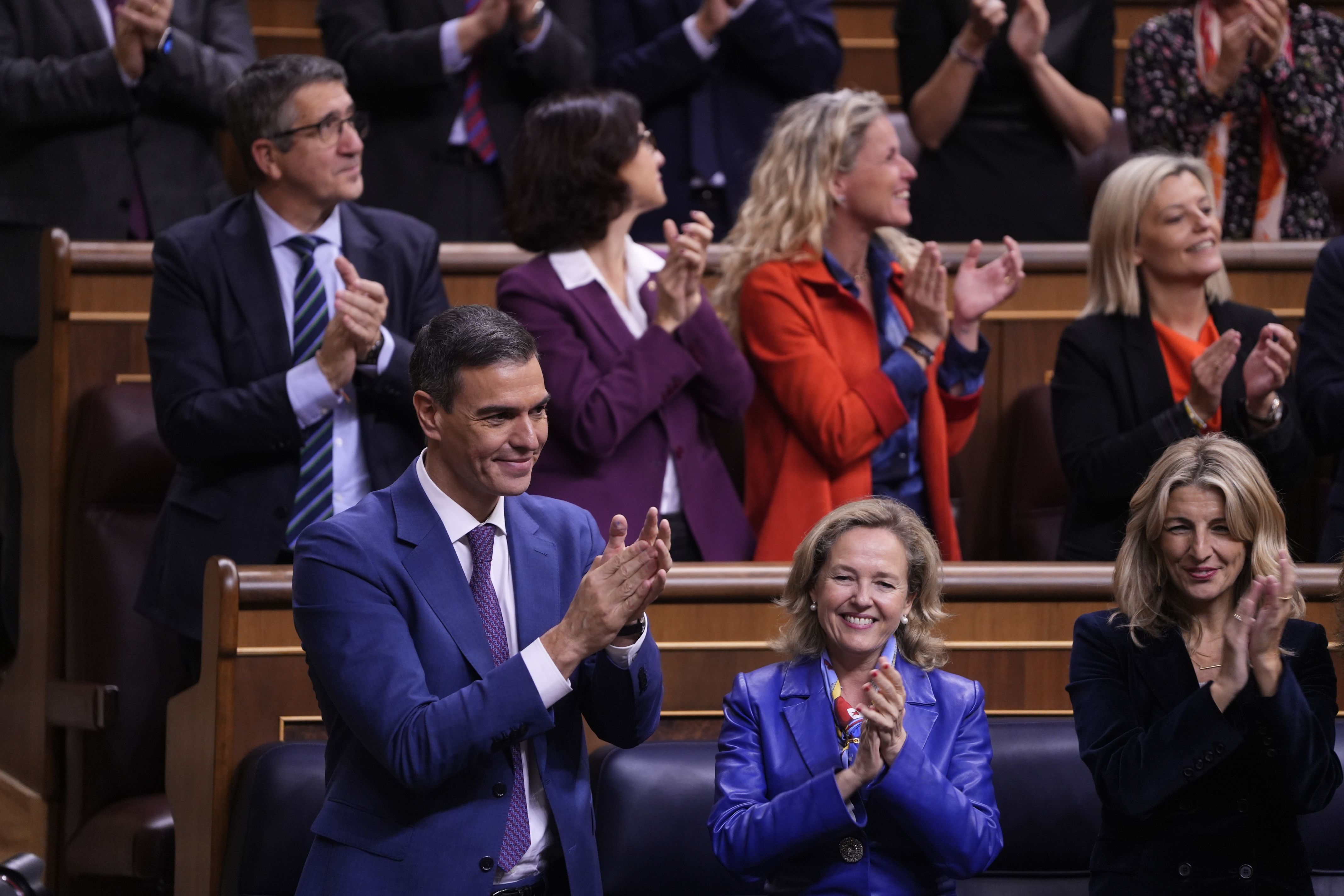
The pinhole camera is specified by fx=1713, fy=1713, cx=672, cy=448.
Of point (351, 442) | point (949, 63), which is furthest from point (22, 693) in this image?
point (949, 63)

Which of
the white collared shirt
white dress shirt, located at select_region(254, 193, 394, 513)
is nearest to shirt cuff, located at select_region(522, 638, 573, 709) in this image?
white dress shirt, located at select_region(254, 193, 394, 513)

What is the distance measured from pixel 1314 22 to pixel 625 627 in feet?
7.87

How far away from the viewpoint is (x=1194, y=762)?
5.98 ft

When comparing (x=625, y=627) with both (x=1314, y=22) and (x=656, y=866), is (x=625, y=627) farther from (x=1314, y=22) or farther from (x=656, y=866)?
(x=1314, y=22)

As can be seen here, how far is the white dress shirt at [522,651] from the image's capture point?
5.39ft

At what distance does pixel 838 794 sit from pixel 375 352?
1.06 meters

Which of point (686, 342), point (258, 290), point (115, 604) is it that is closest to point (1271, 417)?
point (686, 342)

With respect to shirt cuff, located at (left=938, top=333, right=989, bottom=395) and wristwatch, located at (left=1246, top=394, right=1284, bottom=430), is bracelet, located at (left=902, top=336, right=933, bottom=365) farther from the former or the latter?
wristwatch, located at (left=1246, top=394, right=1284, bottom=430)

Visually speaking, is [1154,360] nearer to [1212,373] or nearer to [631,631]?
[1212,373]

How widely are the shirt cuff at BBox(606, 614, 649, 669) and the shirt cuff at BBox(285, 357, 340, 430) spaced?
89 cm

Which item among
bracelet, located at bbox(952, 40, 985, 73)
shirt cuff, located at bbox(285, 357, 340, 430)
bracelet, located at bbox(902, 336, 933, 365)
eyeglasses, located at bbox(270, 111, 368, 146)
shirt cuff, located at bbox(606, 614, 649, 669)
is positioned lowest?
bracelet, located at bbox(902, 336, 933, 365)

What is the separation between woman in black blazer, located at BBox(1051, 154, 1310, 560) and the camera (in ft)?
8.47

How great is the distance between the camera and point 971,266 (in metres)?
2.75

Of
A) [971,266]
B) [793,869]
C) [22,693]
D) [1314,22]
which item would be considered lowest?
[22,693]
